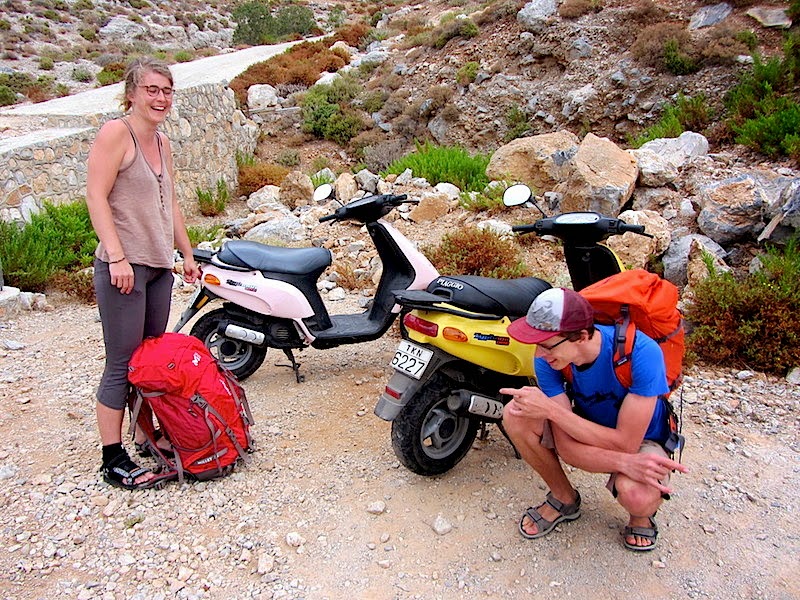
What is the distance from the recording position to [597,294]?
244cm

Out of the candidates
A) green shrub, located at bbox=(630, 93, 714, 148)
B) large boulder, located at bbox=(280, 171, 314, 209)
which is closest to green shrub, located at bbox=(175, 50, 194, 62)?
large boulder, located at bbox=(280, 171, 314, 209)

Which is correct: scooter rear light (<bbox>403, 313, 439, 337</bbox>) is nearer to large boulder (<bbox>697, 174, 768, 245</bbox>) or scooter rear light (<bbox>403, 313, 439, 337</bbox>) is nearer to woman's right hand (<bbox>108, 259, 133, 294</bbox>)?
woman's right hand (<bbox>108, 259, 133, 294</bbox>)

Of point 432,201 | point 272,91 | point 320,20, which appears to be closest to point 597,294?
point 432,201

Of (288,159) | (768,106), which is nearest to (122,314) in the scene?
(768,106)

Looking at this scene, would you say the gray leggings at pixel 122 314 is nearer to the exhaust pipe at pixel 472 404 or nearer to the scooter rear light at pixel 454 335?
the scooter rear light at pixel 454 335

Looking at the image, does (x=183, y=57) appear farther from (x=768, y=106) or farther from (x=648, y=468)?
(x=648, y=468)

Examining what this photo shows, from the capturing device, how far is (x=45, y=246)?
656 centimetres

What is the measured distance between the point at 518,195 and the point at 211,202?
7909mm

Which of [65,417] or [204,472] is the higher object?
[204,472]

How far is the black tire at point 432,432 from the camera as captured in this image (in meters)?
2.87

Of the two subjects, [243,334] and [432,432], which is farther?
[243,334]

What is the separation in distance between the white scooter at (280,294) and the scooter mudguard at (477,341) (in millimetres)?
1364

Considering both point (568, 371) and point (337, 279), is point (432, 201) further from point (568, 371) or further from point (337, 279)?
point (568, 371)

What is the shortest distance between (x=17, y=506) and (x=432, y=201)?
221 inches
